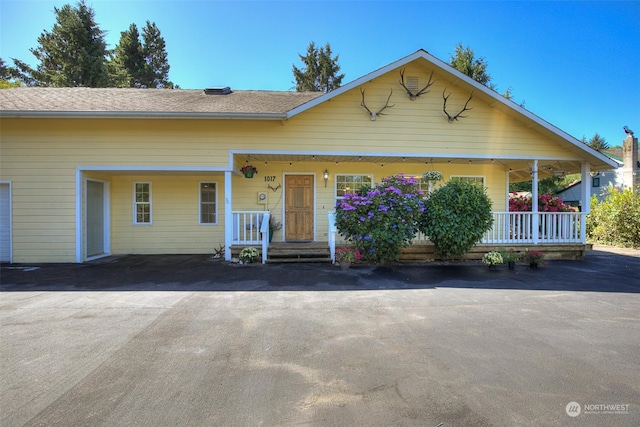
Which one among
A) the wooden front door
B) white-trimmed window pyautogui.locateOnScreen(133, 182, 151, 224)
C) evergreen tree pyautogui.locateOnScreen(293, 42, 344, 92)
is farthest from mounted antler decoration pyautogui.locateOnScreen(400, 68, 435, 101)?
evergreen tree pyautogui.locateOnScreen(293, 42, 344, 92)

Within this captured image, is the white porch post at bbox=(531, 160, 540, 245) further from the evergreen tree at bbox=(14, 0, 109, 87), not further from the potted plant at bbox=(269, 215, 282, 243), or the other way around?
the evergreen tree at bbox=(14, 0, 109, 87)

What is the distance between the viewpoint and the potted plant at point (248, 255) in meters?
7.82

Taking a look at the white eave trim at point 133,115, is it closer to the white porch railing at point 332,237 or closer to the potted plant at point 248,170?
the potted plant at point 248,170

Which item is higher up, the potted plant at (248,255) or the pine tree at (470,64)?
the pine tree at (470,64)

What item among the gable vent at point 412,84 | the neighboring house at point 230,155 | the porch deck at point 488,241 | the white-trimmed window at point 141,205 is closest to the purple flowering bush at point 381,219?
the porch deck at point 488,241

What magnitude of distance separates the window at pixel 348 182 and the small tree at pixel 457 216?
2.87 metres

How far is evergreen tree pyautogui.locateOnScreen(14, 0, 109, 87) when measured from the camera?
20484 mm

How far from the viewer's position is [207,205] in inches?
388

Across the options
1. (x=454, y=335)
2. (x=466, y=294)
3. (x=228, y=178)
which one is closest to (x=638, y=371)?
(x=454, y=335)

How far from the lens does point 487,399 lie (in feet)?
7.47

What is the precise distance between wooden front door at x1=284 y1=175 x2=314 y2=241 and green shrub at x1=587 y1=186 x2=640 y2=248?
12.3 meters

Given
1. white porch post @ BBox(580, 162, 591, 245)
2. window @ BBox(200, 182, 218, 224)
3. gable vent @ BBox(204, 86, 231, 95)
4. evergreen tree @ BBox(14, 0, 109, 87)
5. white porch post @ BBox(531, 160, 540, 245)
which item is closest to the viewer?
white porch post @ BBox(531, 160, 540, 245)

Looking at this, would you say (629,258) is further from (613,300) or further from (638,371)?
(638,371)

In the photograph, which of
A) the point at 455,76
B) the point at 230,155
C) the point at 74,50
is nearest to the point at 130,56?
the point at 74,50
